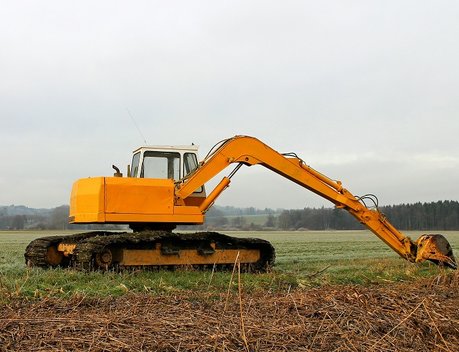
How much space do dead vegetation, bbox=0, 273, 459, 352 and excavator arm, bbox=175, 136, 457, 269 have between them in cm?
721

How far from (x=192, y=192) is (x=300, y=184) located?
299 cm

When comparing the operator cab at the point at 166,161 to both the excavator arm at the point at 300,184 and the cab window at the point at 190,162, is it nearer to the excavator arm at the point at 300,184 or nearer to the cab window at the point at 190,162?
the cab window at the point at 190,162

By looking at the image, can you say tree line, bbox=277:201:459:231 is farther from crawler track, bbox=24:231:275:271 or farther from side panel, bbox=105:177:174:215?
side panel, bbox=105:177:174:215

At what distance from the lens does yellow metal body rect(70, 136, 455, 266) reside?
509 inches

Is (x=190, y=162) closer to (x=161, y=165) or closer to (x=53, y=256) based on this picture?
(x=161, y=165)

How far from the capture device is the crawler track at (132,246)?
12.3 m

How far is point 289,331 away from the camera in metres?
4.98

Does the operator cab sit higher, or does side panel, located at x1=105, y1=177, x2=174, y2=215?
the operator cab

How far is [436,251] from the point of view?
46.4ft

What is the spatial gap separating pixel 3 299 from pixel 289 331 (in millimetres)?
4655

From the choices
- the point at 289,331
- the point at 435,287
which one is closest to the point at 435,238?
the point at 435,287

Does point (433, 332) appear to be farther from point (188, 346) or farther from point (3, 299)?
point (3, 299)

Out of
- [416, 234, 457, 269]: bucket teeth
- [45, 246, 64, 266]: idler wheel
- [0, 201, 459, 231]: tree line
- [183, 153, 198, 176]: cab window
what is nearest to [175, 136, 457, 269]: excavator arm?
[416, 234, 457, 269]: bucket teeth

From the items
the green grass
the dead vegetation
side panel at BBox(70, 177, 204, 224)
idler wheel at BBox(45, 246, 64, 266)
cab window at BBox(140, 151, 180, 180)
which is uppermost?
cab window at BBox(140, 151, 180, 180)
